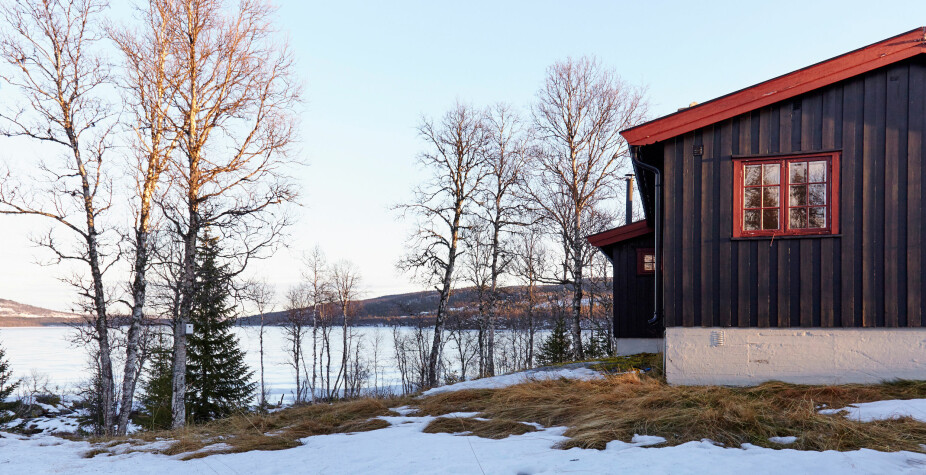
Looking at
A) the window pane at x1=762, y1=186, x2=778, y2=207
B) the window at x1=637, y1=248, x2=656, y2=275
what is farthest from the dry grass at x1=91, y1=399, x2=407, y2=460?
the window at x1=637, y1=248, x2=656, y2=275

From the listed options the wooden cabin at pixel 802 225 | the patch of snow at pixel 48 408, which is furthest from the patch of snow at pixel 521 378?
the patch of snow at pixel 48 408

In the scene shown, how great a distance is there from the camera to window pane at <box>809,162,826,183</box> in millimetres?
7699

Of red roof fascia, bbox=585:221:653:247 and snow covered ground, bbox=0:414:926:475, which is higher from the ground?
red roof fascia, bbox=585:221:653:247

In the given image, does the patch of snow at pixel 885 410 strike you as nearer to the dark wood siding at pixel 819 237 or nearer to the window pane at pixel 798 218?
the dark wood siding at pixel 819 237

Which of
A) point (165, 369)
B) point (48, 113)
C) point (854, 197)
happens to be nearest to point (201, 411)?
point (165, 369)

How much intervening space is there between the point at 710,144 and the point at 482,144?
13.0 m

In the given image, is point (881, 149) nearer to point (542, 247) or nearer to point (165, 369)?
point (165, 369)

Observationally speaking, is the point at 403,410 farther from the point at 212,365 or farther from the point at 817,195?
the point at 212,365

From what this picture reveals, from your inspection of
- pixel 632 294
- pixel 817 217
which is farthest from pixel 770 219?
pixel 632 294

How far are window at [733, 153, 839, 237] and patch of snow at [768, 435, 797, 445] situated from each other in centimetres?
371

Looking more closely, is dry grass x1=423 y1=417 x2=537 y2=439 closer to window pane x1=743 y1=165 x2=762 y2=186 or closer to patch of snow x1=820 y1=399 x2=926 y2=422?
patch of snow x1=820 y1=399 x2=926 y2=422

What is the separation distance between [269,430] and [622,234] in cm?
902

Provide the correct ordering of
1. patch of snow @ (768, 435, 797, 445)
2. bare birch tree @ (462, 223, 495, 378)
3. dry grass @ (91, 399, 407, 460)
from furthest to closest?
bare birch tree @ (462, 223, 495, 378) < dry grass @ (91, 399, 407, 460) < patch of snow @ (768, 435, 797, 445)

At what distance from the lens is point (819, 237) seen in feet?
24.9
